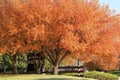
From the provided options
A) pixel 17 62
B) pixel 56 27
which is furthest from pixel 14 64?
pixel 56 27

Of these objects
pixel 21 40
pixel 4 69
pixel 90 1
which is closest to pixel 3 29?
pixel 21 40

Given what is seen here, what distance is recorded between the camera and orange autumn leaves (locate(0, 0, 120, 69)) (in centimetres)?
3741

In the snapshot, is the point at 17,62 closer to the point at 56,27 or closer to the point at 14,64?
the point at 14,64

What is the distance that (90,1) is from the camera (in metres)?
40.0

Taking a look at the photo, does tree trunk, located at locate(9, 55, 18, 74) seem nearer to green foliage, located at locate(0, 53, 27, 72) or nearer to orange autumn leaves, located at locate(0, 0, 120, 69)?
green foliage, located at locate(0, 53, 27, 72)

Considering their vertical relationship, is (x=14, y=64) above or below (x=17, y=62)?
below

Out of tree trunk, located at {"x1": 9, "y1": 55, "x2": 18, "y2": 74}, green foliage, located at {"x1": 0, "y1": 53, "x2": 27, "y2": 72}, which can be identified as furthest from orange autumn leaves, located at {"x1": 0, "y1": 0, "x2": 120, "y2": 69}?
green foliage, located at {"x1": 0, "y1": 53, "x2": 27, "y2": 72}

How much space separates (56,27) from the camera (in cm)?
3803

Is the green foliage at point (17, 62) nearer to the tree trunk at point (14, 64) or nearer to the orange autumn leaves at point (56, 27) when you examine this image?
the tree trunk at point (14, 64)

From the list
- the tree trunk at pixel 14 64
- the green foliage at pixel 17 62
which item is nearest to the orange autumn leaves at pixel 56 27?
the tree trunk at pixel 14 64

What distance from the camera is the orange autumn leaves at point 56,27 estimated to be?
37406 millimetres

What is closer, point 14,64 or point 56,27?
point 56,27

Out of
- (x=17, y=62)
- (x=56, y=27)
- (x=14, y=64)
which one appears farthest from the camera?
(x=17, y=62)

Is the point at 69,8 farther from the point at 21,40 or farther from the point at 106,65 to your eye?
the point at 106,65
